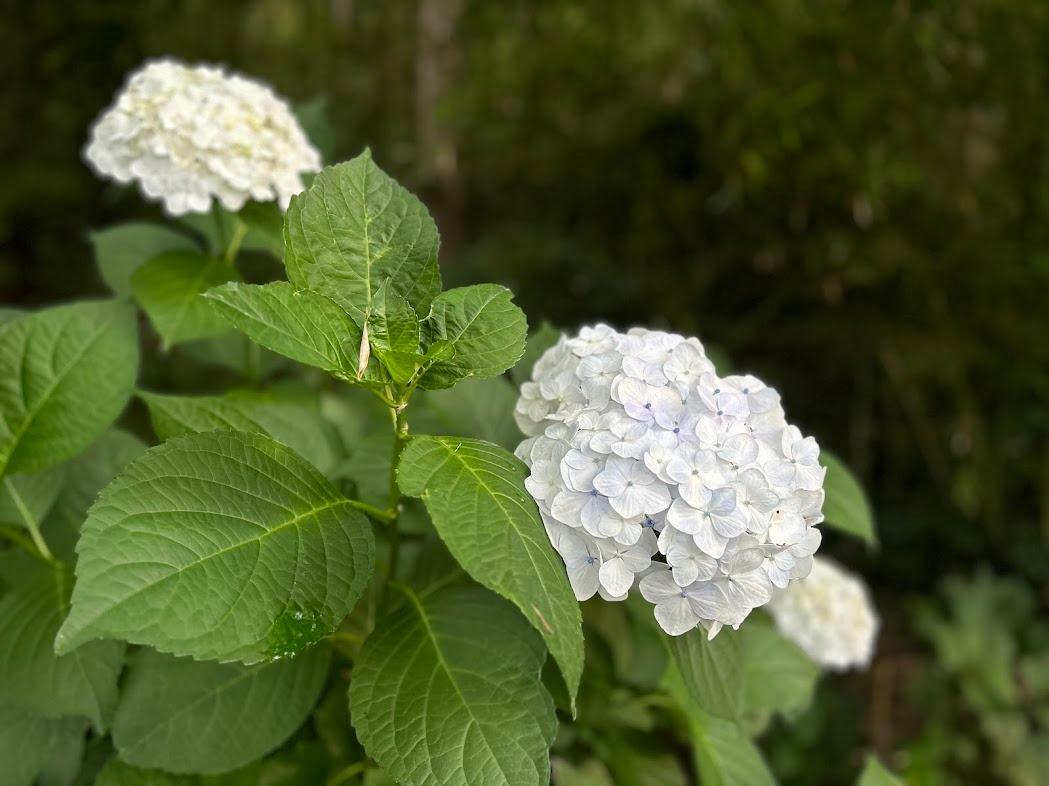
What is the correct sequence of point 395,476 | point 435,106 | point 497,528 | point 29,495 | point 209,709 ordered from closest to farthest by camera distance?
point 497,528, point 395,476, point 209,709, point 29,495, point 435,106

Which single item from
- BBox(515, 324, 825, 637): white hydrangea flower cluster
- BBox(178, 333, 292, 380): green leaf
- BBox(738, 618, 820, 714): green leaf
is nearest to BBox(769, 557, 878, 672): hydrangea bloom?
BBox(738, 618, 820, 714): green leaf

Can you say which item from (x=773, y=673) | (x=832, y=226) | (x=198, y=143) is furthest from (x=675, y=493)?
(x=832, y=226)

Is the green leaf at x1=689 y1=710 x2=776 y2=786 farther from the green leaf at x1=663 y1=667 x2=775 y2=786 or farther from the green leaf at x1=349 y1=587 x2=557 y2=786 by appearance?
the green leaf at x1=349 y1=587 x2=557 y2=786

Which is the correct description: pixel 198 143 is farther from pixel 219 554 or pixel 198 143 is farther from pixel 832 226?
pixel 832 226

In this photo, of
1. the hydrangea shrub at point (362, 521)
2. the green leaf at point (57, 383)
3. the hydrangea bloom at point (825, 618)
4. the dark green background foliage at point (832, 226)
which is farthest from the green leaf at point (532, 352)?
the dark green background foliage at point (832, 226)

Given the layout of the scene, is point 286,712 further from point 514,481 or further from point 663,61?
point 663,61

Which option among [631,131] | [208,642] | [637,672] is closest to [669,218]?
[631,131]
